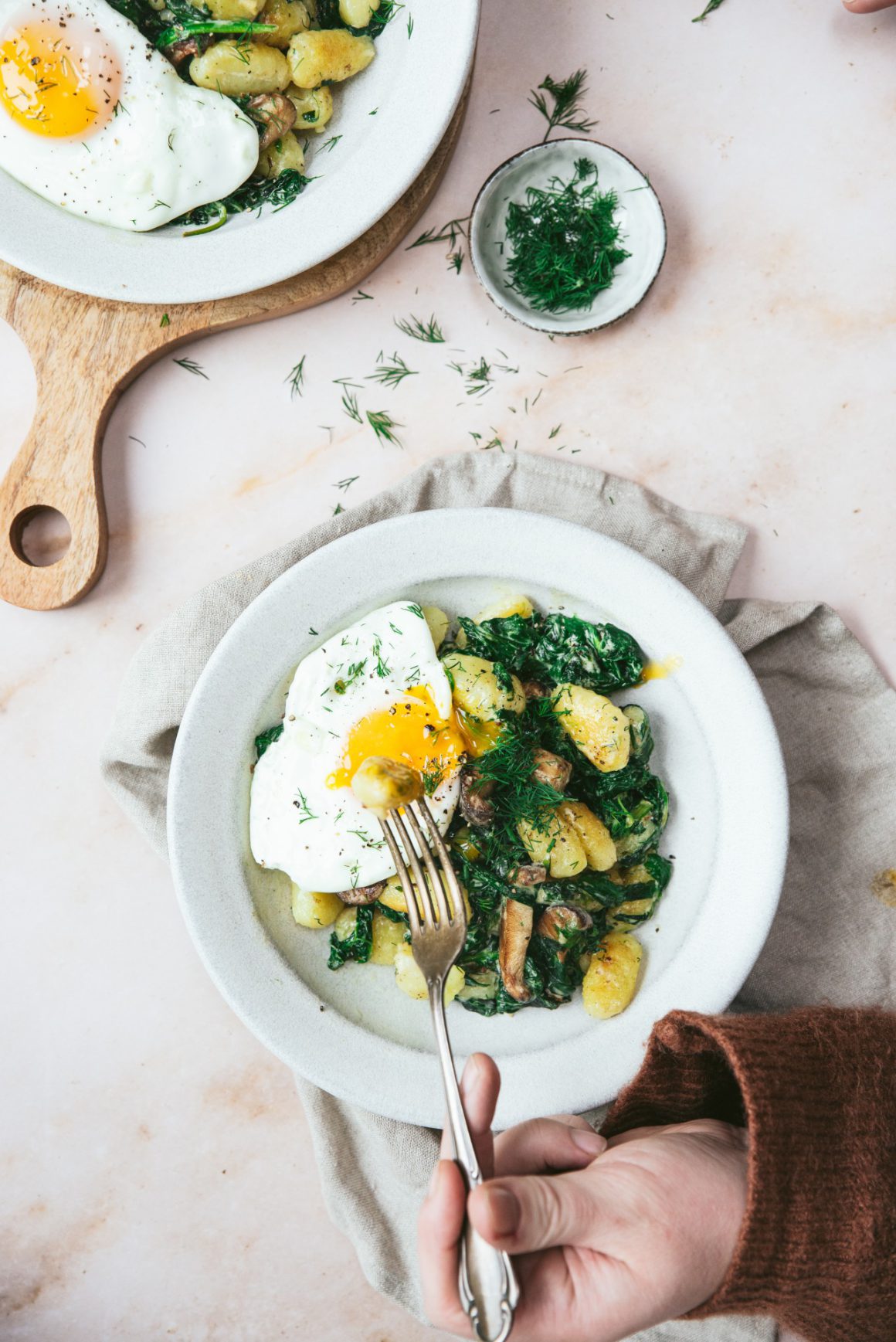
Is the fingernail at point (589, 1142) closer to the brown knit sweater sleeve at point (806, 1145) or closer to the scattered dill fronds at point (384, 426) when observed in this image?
the brown knit sweater sleeve at point (806, 1145)

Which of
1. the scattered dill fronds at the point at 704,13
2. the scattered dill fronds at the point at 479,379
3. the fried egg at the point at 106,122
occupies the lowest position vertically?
the scattered dill fronds at the point at 479,379

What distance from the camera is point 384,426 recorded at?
107 inches

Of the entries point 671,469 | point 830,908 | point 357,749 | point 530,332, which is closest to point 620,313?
point 530,332

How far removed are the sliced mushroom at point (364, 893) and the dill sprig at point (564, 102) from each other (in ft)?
6.77

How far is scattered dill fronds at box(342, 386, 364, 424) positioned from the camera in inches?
107

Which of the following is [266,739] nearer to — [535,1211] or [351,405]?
[351,405]

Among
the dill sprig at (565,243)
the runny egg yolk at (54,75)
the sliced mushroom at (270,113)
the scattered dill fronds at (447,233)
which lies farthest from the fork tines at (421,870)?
the runny egg yolk at (54,75)

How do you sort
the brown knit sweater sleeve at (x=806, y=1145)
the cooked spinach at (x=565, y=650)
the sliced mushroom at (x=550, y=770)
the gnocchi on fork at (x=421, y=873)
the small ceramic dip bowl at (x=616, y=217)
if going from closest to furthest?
the brown knit sweater sleeve at (x=806, y=1145), the gnocchi on fork at (x=421, y=873), the sliced mushroom at (x=550, y=770), the cooked spinach at (x=565, y=650), the small ceramic dip bowl at (x=616, y=217)

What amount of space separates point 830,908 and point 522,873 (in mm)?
910

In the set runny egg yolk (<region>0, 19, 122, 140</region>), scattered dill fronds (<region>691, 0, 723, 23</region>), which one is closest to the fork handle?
runny egg yolk (<region>0, 19, 122, 140</region>)

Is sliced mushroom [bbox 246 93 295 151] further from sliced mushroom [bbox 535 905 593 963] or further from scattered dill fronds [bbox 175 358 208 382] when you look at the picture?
sliced mushroom [bbox 535 905 593 963]

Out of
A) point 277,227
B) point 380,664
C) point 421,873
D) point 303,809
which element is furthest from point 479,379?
point 421,873

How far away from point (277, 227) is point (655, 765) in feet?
5.44

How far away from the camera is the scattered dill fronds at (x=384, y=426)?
8.95ft
